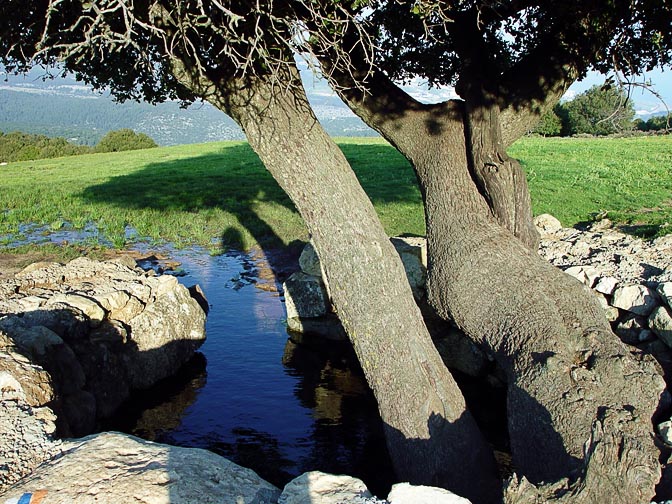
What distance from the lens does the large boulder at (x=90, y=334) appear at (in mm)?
7332

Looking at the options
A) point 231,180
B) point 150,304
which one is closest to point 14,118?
point 231,180

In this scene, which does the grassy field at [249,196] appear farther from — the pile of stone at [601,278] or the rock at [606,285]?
the rock at [606,285]

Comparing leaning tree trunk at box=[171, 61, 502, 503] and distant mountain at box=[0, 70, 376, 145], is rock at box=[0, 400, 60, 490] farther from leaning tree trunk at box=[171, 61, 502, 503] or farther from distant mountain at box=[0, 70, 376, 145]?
distant mountain at box=[0, 70, 376, 145]

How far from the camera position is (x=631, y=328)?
28.6ft

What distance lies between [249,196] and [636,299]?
47.2 ft

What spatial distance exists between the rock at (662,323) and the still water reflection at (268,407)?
3.81 meters

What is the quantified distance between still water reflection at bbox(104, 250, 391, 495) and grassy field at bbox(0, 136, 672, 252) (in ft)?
17.6

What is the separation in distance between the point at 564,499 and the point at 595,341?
7.63 ft

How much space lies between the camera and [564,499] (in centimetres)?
461

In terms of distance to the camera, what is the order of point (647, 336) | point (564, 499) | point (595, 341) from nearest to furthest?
point (564, 499) < point (595, 341) < point (647, 336)

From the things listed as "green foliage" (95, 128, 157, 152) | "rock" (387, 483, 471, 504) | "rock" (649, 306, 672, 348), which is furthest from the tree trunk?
"green foliage" (95, 128, 157, 152)

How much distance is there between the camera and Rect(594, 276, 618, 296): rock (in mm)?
9078

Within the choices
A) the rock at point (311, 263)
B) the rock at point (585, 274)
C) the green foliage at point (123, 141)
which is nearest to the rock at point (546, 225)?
the rock at point (585, 274)

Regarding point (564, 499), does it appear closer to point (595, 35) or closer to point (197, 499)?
point (197, 499)
